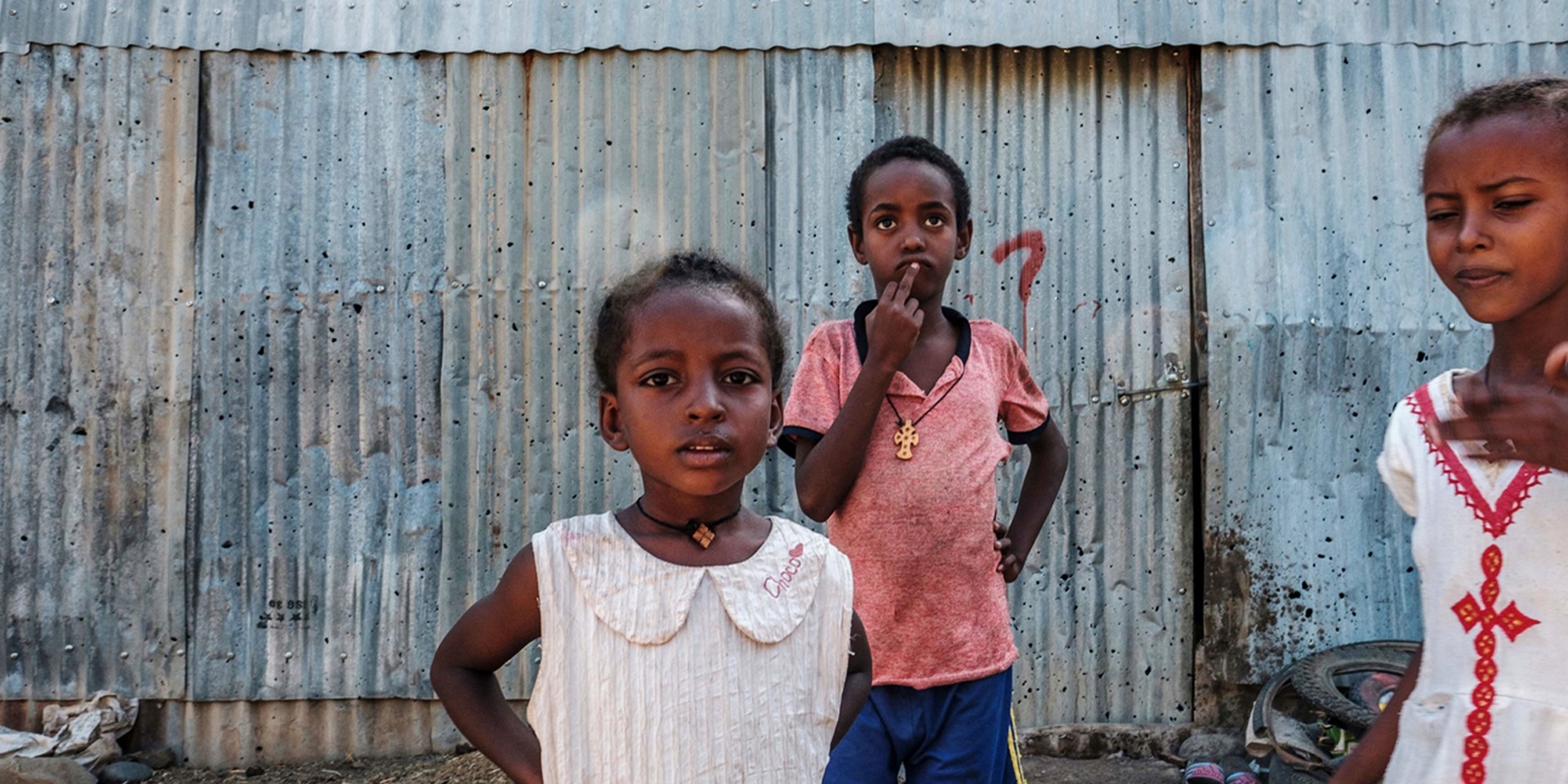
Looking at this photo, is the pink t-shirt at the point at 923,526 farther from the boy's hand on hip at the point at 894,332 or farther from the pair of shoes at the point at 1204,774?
the pair of shoes at the point at 1204,774

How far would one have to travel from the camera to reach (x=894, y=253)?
8.36 ft

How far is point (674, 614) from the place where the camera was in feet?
5.87

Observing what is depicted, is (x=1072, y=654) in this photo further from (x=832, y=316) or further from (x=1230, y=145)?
(x=1230, y=145)

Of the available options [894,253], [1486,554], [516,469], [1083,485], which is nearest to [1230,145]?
[1083,485]

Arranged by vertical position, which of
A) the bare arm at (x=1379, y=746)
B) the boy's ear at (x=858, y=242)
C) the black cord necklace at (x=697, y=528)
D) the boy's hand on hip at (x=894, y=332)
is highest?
the boy's ear at (x=858, y=242)

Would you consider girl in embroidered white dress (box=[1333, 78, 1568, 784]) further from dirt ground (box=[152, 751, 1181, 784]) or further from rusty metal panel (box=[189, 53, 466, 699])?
rusty metal panel (box=[189, 53, 466, 699])

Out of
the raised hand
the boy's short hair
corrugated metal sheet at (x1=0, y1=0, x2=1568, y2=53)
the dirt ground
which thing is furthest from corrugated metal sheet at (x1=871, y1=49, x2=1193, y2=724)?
the raised hand

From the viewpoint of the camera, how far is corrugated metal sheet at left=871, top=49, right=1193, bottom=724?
186 inches

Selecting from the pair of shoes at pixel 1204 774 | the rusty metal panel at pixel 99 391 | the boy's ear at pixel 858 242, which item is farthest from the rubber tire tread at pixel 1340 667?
the rusty metal panel at pixel 99 391

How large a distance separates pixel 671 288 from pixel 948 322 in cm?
96

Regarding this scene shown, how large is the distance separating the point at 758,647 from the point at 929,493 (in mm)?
729

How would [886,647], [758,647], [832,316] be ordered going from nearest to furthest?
[758,647] < [886,647] < [832,316]

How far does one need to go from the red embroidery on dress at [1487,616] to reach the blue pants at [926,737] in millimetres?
1003

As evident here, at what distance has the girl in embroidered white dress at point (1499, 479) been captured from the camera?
1497 mm
